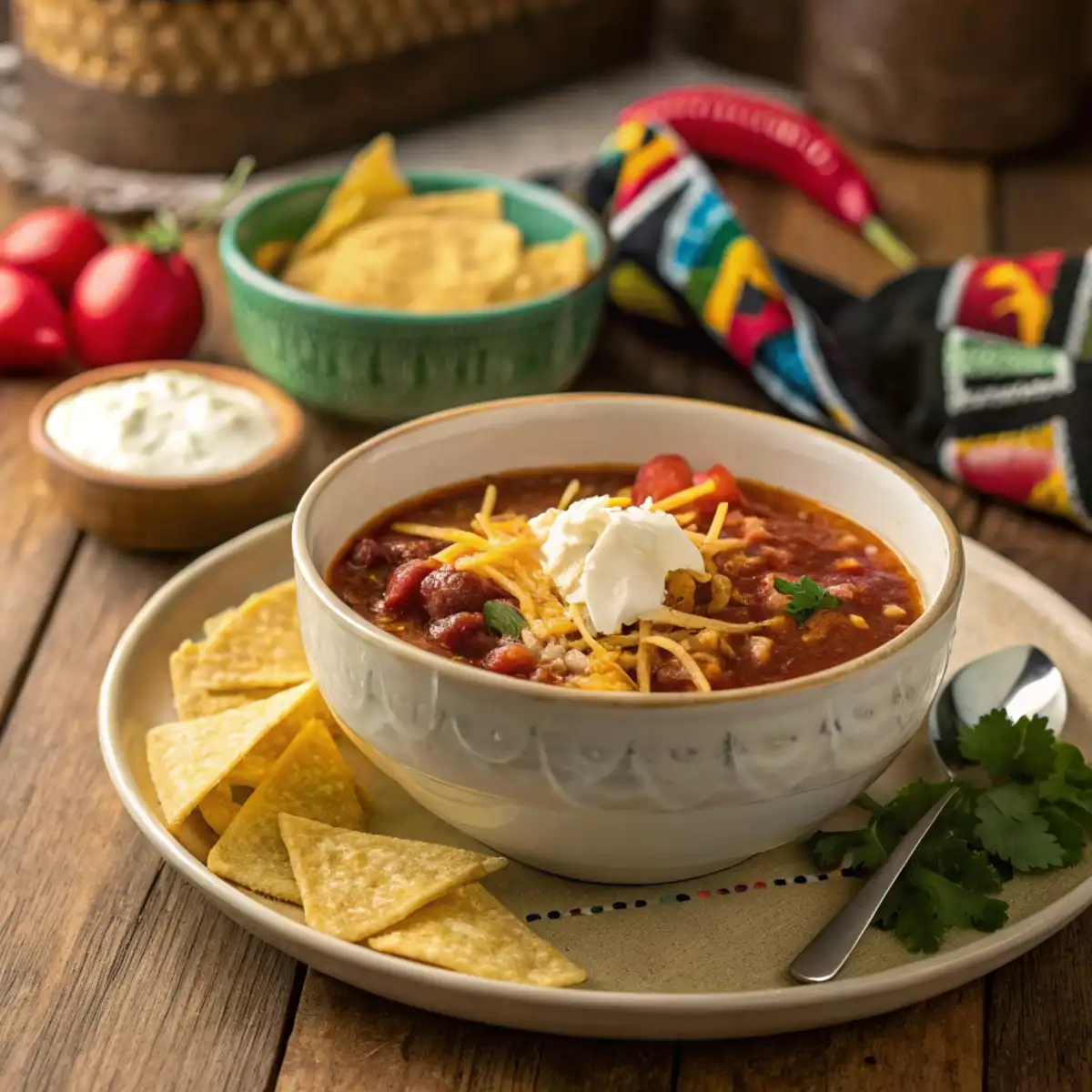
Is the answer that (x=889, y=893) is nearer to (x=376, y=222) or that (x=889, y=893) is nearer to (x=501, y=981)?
(x=501, y=981)

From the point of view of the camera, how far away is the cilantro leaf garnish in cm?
192

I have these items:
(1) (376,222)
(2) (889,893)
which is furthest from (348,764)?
(1) (376,222)

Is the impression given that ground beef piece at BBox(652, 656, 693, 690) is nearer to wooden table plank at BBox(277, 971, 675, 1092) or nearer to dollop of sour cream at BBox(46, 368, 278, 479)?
wooden table plank at BBox(277, 971, 675, 1092)

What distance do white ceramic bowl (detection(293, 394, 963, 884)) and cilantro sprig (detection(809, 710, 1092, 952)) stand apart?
10cm

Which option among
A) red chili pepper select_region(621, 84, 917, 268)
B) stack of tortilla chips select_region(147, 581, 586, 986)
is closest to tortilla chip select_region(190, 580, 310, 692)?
stack of tortilla chips select_region(147, 581, 586, 986)

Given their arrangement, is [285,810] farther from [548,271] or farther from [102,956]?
[548,271]

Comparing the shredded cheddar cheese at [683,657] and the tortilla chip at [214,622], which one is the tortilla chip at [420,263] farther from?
the shredded cheddar cheese at [683,657]

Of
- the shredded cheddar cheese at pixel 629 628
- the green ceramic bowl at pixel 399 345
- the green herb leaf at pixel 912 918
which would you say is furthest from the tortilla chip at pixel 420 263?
the green herb leaf at pixel 912 918

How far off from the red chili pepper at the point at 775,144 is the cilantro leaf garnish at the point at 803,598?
2228mm

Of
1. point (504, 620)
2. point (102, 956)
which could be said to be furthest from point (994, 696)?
point (102, 956)

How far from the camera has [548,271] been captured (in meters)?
3.25

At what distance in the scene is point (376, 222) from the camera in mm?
3299

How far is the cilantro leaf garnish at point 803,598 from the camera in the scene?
75.5 inches

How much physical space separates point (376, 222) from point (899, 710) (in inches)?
73.9
